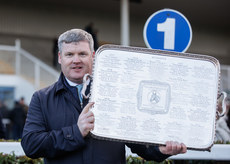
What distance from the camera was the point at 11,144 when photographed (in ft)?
12.1

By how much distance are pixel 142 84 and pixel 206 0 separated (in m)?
17.4

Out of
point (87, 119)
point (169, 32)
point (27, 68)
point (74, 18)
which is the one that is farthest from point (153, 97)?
point (74, 18)

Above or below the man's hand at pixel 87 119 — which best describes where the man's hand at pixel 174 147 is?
below

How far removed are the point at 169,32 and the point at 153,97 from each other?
2.48 m

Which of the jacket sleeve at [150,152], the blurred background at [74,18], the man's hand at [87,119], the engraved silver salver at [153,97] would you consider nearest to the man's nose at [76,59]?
the engraved silver salver at [153,97]

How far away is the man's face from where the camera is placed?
234 centimetres

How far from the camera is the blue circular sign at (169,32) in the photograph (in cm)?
448

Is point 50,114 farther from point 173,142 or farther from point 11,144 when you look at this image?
point 11,144

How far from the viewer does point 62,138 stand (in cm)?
220

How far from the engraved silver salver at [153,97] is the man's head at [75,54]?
0.64 ft

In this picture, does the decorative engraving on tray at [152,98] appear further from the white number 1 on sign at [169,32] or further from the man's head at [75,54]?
the white number 1 on sign at [169,32]

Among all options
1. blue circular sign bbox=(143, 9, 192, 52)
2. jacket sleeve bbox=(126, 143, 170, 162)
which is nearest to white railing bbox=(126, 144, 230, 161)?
blue circular sign bbox=(143, 9, 192, 52)

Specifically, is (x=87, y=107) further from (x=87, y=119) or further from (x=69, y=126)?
(x=69, y=126)

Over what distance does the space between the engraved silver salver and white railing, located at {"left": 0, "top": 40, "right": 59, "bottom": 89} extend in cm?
1043
